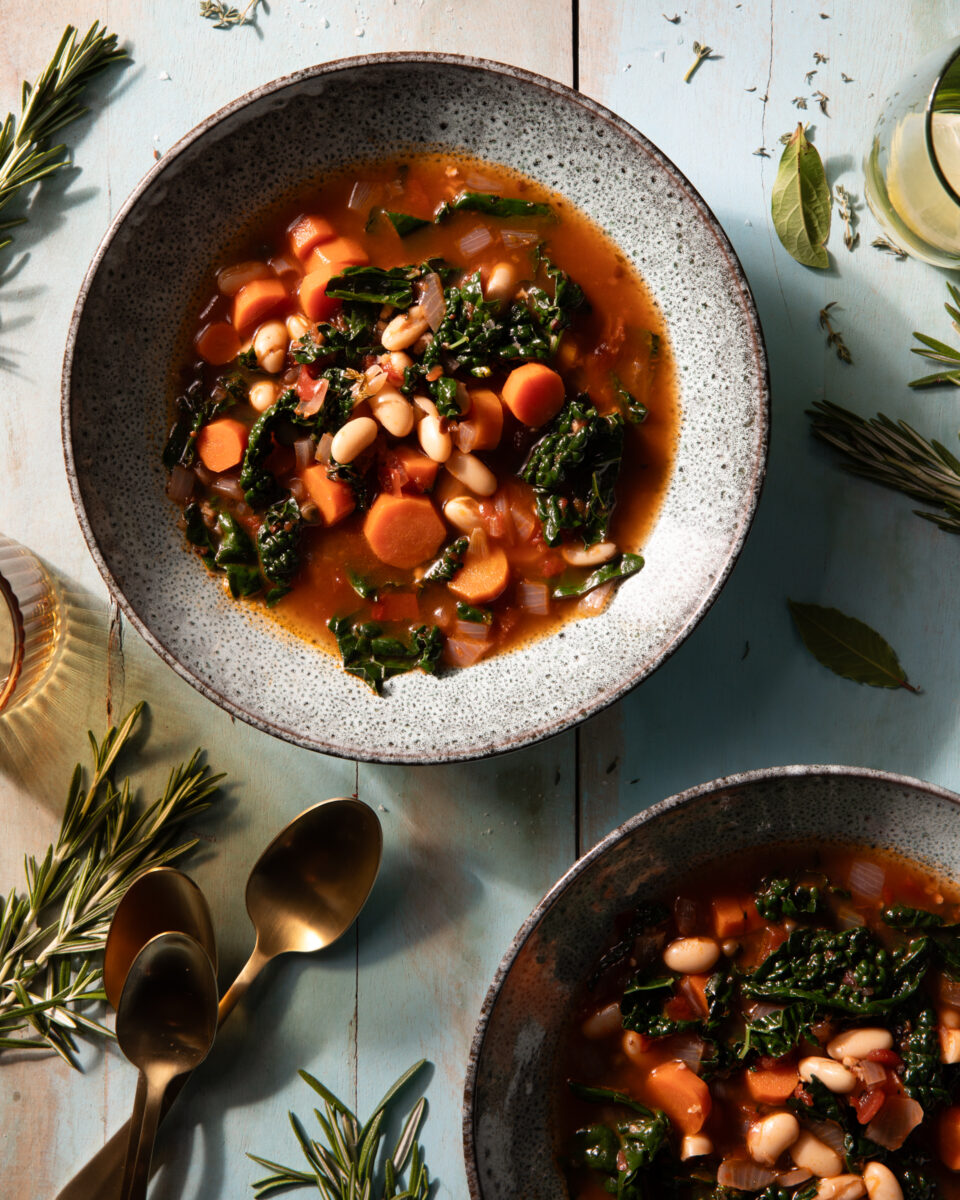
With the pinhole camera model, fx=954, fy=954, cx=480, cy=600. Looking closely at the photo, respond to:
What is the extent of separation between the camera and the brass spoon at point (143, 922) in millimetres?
2268

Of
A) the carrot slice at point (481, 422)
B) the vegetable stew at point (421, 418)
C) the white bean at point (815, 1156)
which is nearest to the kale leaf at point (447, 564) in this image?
the vegetable stew at point (421, 418)

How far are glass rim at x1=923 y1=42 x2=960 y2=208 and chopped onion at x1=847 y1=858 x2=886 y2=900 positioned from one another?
148 cm

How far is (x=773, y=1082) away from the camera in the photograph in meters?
2.20

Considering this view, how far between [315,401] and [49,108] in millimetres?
1021

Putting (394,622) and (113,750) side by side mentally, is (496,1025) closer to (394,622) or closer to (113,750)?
(394,622)

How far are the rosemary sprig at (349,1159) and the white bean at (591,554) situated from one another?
4.32ft

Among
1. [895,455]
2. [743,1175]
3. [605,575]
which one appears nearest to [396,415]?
[605,575]

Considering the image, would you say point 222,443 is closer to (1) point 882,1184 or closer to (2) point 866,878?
(2) point 866,878

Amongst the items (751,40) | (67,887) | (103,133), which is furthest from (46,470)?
(751,40)

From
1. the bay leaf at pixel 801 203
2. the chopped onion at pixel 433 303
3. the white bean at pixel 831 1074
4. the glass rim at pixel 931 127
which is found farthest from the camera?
the bay leaf at pixel 801 203

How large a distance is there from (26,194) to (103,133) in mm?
248

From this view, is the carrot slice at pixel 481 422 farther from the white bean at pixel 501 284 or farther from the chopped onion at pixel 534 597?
the chopped onion at pixel 534 597

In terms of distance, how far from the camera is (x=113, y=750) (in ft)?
7.80

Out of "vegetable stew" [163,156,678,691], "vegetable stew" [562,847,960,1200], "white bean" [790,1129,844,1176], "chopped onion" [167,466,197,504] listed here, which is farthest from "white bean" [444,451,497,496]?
"white bean" [790,1129,844,1176]
